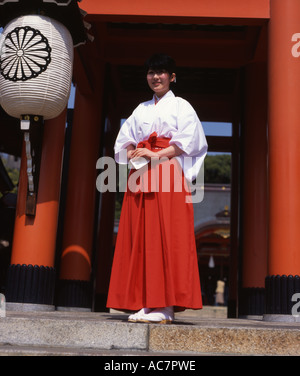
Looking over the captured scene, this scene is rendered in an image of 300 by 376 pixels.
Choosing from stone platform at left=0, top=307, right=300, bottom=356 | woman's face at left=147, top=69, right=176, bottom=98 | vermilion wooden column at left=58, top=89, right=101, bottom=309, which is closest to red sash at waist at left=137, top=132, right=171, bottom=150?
woman's face at left=147, top=69, right=176, bottom=98

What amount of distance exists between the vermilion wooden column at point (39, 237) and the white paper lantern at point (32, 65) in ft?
3.96

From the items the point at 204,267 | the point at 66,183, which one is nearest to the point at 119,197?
the point at 204,267

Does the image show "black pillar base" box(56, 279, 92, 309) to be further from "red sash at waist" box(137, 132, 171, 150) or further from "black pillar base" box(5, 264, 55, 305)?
"red sash at waist" box(137, 132, 171, 150)

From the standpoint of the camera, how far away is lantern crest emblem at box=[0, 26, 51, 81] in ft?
12.4

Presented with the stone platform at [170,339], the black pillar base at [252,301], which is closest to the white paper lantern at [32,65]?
the stone platform at [170,339]

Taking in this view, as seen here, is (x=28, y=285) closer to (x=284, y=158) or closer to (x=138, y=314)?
(x=138, y=314)

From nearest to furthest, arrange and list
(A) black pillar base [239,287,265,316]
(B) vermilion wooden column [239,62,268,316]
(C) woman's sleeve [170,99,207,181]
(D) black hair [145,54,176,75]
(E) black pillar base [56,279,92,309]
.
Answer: (C) woman's sleeve [170,99,207,181]
(D) black hair [145,54,176,75]
(E) black pillar base [56,279,92,309]
(A) black pillar base [239,287,265,316]
(B) vermilion wooden column [239,62,268,316]

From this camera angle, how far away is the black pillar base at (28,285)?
477 cm

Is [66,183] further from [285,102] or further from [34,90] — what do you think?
[285,102]

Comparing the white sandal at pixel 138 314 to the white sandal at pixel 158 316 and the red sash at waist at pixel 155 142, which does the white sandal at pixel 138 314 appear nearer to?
the white sandal at pixel 158 316

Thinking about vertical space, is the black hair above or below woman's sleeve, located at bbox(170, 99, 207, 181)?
above

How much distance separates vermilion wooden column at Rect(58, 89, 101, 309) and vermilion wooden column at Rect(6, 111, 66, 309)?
1.13 meters

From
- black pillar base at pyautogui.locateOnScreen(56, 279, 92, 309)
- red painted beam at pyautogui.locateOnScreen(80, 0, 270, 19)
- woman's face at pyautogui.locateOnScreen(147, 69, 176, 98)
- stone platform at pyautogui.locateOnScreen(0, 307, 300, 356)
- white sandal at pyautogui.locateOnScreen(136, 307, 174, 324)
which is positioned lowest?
stone platform at pyautogui.locateOnScreen(0, 307, 300, 356)

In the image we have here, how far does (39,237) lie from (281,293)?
2.55 metres
